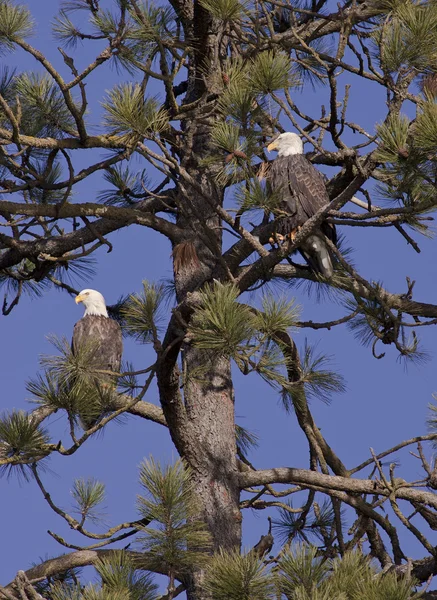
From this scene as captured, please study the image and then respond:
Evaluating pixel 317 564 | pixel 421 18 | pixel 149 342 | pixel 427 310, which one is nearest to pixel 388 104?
pixel 421 18

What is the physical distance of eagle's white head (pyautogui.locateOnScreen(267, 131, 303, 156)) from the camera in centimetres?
570

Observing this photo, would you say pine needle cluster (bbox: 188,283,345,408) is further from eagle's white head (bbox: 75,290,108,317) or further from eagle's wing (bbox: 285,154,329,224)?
eagle's white head (bbox: 75,290,108,317)

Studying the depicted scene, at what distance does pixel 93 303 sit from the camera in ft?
22.8

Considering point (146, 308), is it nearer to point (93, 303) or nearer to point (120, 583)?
point (120, 583)

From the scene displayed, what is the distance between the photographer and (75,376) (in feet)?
13.3

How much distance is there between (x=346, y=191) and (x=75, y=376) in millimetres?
1323

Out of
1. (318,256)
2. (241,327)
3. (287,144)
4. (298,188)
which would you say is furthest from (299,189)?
(241,327)

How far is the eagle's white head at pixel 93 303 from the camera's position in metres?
6.89

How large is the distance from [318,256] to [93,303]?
2.19 meters

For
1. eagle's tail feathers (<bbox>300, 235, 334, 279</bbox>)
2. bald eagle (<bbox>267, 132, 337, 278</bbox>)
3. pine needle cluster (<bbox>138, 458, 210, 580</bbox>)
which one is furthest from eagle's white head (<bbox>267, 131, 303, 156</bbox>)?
pine needle cluster (<bbox>138, 458, 210, 580</bbox>)

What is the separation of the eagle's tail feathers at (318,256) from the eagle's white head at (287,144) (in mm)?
647

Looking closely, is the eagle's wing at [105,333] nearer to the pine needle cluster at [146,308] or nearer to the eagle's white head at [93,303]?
the eagle's white head at [93,303]

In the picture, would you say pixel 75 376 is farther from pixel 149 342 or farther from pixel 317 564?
pixel 317 564

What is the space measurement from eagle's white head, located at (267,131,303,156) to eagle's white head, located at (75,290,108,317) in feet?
5.91
